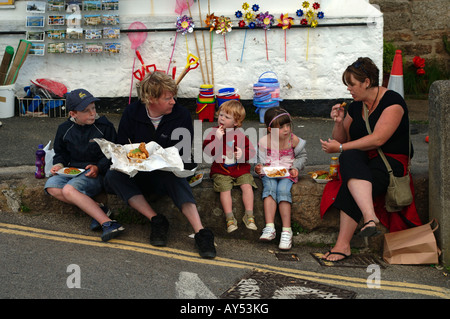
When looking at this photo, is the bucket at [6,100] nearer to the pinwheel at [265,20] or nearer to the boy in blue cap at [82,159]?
the pinwheel at [265,20]

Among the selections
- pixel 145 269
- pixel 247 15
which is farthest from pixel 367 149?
pixel 247 15

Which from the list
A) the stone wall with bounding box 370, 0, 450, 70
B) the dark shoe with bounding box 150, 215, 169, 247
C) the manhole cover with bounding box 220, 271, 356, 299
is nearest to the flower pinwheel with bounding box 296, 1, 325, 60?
the stone wall with bounding box 370, 0, 450, 70

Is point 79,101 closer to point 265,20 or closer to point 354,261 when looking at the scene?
point 354,261

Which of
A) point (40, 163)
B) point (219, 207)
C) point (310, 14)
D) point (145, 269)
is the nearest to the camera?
point (145, 269)

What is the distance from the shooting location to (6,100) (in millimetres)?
8805

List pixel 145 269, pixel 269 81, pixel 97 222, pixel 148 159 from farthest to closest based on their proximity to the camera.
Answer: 1. pixel 269 81
2. pixel 97 222
3. pixel 148 159
4. pixel 145 269

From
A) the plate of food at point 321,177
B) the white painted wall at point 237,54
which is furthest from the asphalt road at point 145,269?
the white painted wall at point 237,54

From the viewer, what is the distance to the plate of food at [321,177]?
520cm

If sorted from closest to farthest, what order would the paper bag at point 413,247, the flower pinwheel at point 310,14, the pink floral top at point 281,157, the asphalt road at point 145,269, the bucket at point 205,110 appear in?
the asphalt road at point 145,269 → the paper bag at point 413,247 → the pink floral top at point 281,157 → the flower pinwheel at point 310,14 → the bucket at point 205,110

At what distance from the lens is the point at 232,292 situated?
4109 millimetres

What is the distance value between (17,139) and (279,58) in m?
3.90

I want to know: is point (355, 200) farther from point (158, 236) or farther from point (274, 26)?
point (274, 26)

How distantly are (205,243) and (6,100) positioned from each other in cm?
533

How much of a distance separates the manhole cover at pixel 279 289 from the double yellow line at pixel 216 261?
0.40ft
